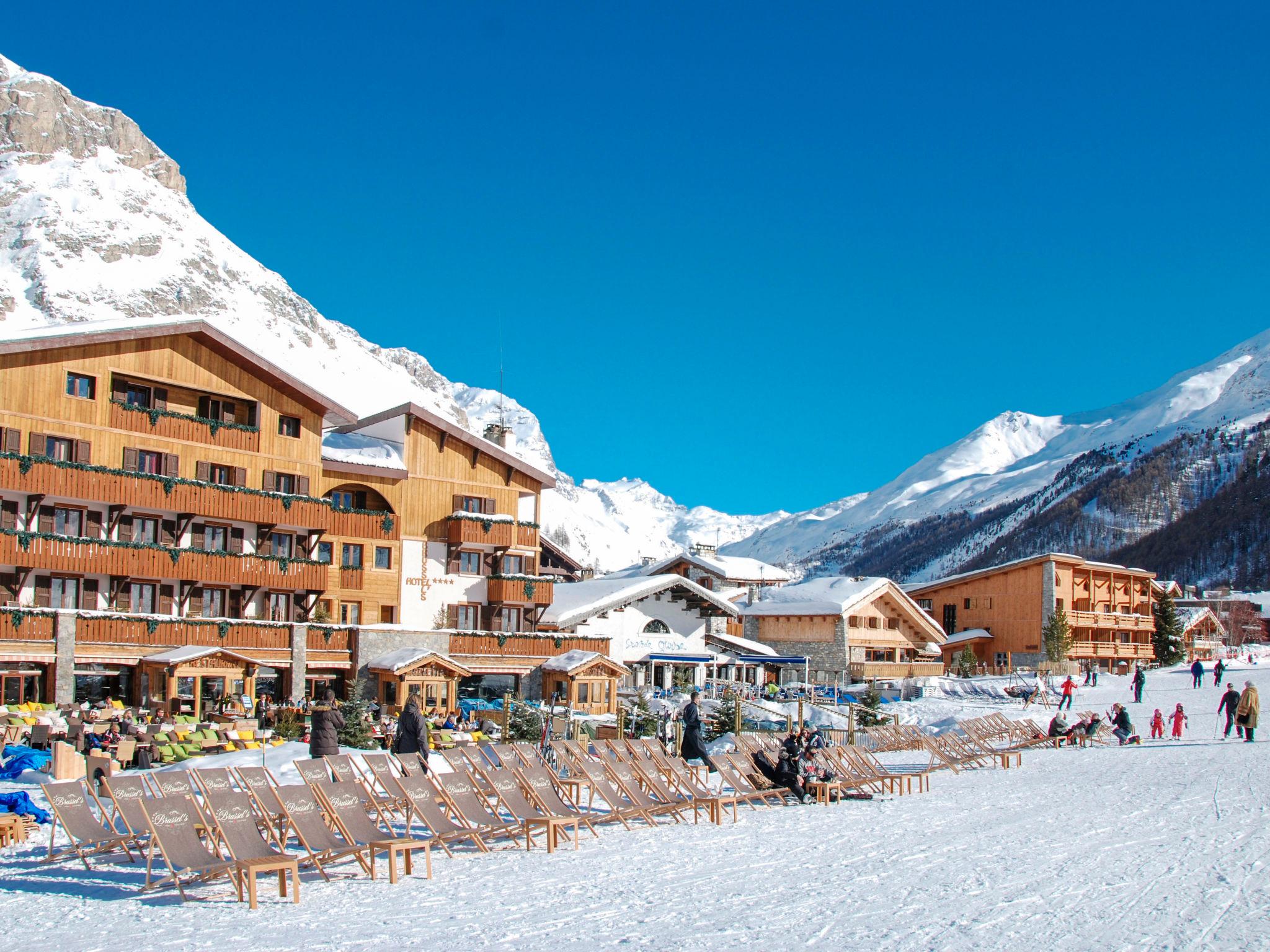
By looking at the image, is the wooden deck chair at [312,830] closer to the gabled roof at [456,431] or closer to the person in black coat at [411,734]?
the person in black coat at [411,734]

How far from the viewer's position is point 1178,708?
29.1 m

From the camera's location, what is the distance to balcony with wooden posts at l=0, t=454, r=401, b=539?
28.5 metres

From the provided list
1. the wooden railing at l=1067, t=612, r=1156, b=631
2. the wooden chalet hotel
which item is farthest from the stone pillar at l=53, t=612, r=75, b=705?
the wooden railing at l=1067, t=612, r=1156, b=631

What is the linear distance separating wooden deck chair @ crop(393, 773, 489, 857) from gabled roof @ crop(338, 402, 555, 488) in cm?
2425

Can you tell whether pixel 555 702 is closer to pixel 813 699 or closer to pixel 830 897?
pixel 813 699

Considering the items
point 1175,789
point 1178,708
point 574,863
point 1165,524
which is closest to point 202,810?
point 574,863

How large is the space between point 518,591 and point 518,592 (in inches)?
2.2

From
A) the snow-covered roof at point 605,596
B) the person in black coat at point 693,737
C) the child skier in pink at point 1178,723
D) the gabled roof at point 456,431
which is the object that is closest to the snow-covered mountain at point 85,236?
the snow-covered roof at point 605,596

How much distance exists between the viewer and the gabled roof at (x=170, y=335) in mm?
28766

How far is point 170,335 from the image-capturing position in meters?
31.9

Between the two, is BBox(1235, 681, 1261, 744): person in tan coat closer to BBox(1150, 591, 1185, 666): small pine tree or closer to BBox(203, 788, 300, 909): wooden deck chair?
BBox(203, 788, 300, 909): wooden deck chair

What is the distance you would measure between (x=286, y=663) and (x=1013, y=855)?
2513 cm

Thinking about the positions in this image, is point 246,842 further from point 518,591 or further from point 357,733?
point 518,591

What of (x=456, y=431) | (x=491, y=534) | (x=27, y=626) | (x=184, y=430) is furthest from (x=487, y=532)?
(x=27, y=626)
